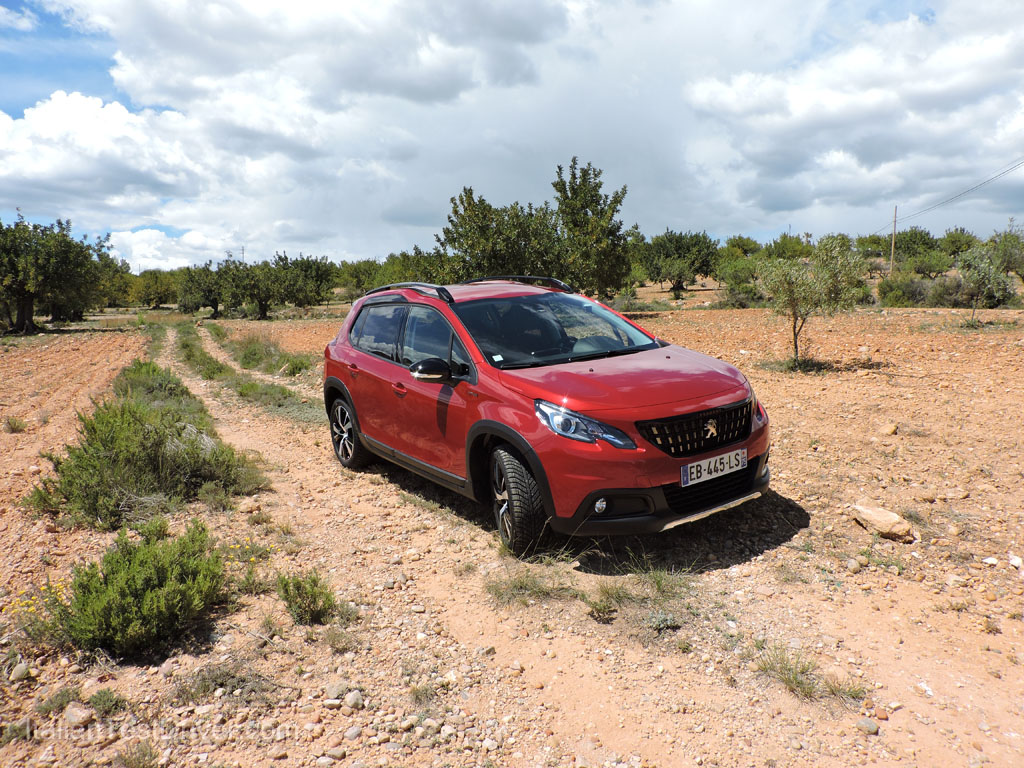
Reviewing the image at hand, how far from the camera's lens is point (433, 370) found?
4637 millimetres

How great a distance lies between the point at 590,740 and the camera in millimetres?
2771

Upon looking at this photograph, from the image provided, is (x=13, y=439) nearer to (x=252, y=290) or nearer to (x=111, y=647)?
(x=111, y=647)

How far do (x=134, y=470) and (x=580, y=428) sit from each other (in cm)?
426

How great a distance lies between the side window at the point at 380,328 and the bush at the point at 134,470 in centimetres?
169

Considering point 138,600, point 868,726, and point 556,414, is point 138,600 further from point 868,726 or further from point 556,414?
point 868,726

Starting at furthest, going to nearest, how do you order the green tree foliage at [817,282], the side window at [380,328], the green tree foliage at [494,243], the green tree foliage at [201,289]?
the green tree foliage at [201,289] → the green tree foliage at [494,243] → the green tree foliage at [817,282] → the side window at [380,328]

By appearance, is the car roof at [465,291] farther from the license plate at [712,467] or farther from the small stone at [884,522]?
the small stone at [884,522]

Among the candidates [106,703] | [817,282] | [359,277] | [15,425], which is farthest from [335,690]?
[359,277]

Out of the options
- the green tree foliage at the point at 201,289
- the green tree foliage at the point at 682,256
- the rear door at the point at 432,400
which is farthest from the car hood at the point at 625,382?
the green tree foliage at the point at 201,289

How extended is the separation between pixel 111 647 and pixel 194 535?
0.99 metres

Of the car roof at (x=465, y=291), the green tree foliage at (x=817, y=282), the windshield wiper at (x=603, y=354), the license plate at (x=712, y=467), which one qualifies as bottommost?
the license plate at (x=712, y=467)

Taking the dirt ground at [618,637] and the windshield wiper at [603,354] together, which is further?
the windshield wiper at [603,354]

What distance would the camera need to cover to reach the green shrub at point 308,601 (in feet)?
12.2

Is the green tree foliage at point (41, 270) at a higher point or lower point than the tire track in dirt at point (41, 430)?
higher
